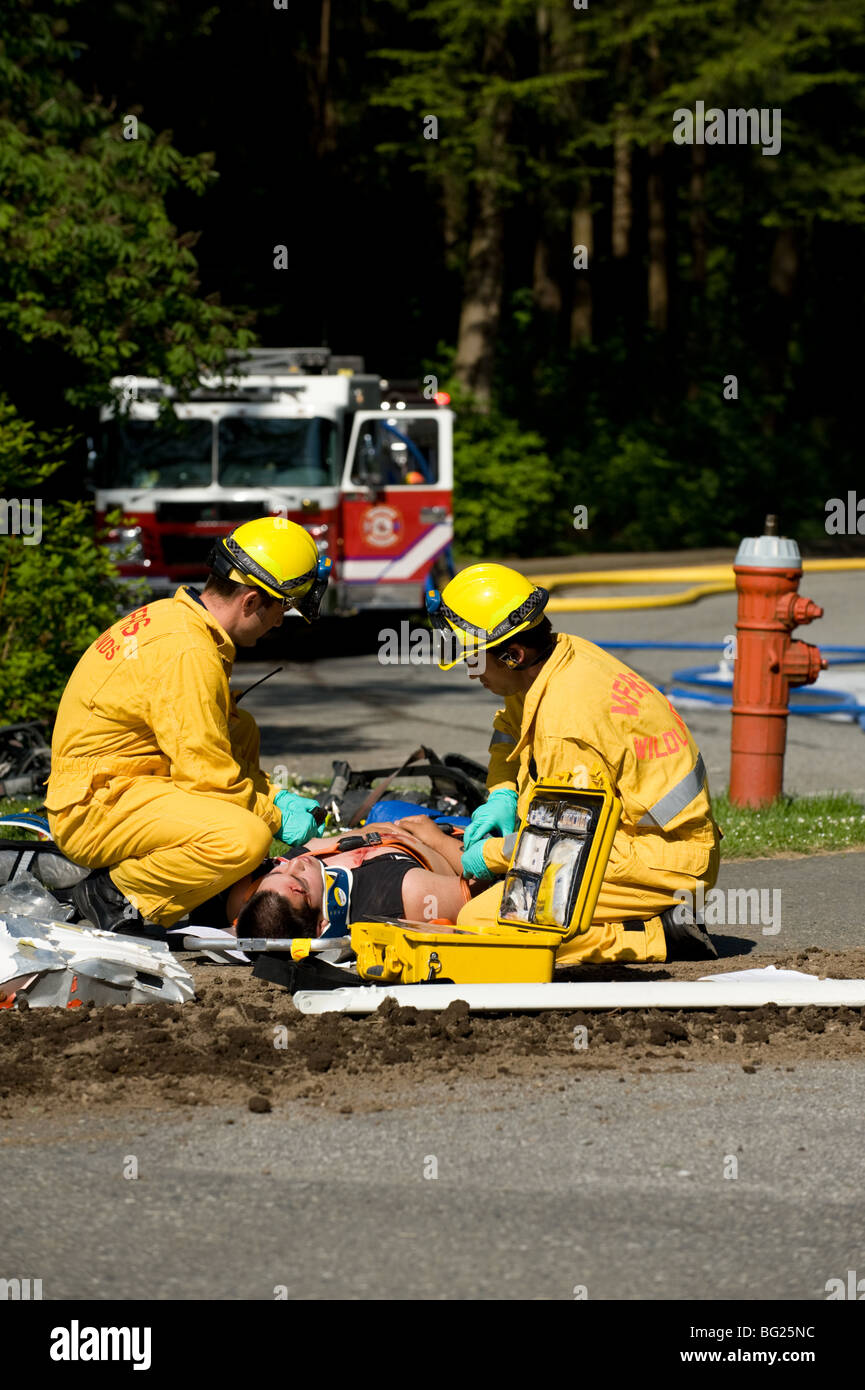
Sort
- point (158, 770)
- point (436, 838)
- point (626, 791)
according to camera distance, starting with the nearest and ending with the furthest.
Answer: point (626, 791) → point (158, 770) → point (436, 838)

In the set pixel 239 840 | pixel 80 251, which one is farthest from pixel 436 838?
pixel 80 251

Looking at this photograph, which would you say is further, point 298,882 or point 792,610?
point 792,610

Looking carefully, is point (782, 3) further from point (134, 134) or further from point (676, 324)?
point (134, 134)

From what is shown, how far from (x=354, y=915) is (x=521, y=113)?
95.6 feet

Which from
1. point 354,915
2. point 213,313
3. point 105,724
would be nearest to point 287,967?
point 354,915

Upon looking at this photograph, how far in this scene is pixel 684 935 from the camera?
5.99 meters

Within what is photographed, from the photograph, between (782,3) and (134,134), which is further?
(782,3)

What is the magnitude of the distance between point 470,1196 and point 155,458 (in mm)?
15152

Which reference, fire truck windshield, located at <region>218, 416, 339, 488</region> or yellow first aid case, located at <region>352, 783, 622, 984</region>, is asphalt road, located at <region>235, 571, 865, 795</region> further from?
yellow first aid case, located at <region>352, 783, 622, 984</region>

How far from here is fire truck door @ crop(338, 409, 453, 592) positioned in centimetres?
1850

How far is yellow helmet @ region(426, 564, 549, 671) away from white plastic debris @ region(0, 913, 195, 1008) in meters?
1.29

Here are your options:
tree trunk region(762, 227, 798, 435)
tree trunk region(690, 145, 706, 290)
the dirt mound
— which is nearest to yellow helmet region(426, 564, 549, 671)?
the dirt mound

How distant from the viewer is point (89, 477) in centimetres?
1844

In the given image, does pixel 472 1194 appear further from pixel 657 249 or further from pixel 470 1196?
pixel 657 249
